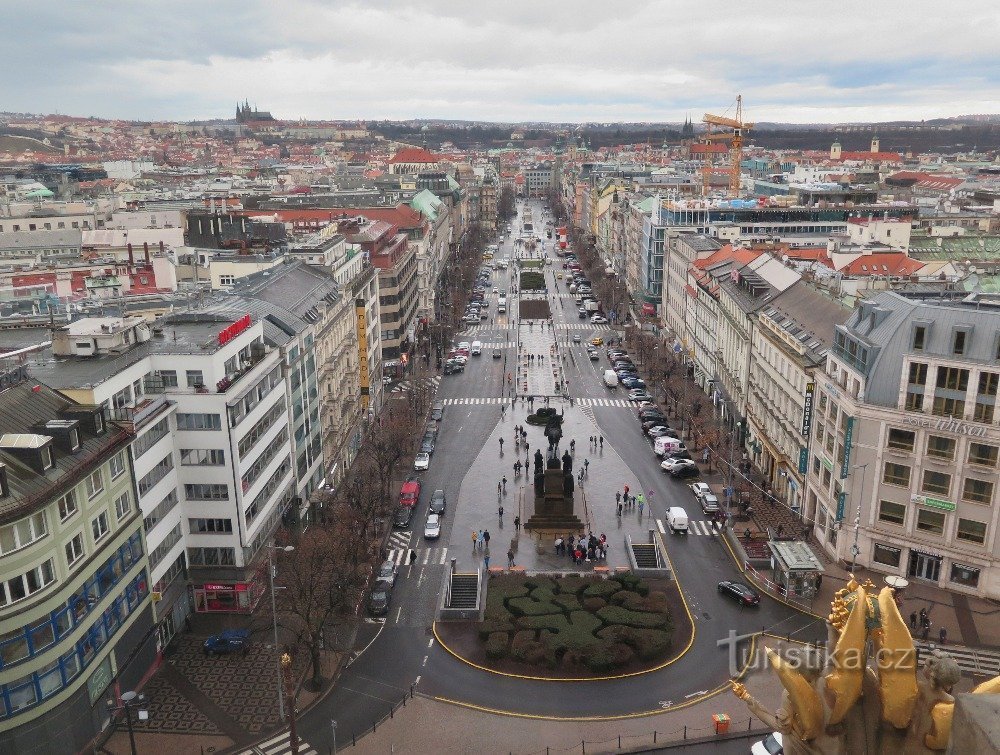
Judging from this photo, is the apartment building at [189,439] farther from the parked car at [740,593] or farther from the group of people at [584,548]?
the parked car at [740,593]

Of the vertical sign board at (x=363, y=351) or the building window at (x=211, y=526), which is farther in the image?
the vertical sign board at (x=363, y=351)

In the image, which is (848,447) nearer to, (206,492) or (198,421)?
(206,492)

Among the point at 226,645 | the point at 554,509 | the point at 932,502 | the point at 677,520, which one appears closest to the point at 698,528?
the point at 677,520

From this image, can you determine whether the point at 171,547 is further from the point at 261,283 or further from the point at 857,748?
the point at 857,748

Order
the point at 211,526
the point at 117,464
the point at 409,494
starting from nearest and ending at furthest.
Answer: the point at 117,464 < the point at 211,526 < the point at 409,494

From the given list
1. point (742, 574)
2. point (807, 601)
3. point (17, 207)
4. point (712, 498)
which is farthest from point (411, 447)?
point (17, 207)


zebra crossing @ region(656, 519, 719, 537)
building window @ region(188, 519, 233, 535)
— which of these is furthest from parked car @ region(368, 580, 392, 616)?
zebra crossing @ region(656, 519, 719, 537)

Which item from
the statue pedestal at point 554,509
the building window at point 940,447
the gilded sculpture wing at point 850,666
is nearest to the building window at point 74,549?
the statue pedestal at point 554,509
